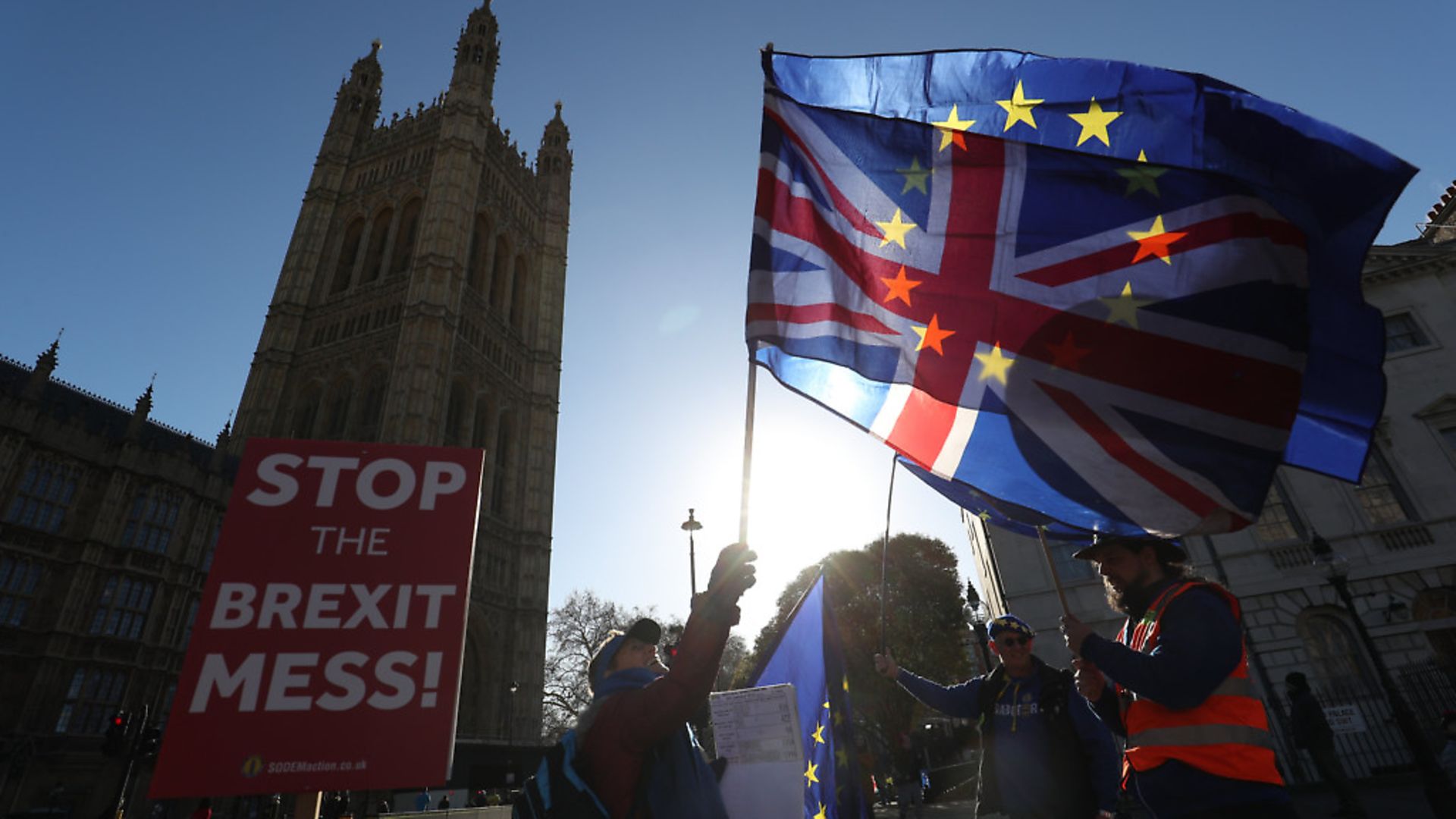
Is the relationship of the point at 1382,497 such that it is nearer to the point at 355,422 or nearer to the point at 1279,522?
the point at 1279,522

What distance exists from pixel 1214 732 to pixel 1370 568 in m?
19.1

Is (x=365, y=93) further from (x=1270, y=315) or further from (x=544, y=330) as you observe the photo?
(x=1270, y=315)

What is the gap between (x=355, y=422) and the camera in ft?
114

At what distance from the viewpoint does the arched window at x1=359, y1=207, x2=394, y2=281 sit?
4190 centimetres

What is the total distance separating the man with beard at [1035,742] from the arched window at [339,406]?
125 feet

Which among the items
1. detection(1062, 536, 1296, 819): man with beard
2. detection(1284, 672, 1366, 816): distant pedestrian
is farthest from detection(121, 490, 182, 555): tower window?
detection(1284, 672, 1366, 816): distant pedestrian

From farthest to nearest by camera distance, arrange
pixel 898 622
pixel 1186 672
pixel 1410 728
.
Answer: pixel 898 622, pixel 1410 728, pixel 1186 672

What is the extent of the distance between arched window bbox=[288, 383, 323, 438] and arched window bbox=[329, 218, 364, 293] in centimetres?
737

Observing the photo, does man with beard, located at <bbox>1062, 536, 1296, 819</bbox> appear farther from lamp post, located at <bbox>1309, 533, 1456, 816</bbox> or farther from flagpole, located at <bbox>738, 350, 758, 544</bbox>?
lamp post, located at <bbox>1309, 533, 1456, 816</bbox>

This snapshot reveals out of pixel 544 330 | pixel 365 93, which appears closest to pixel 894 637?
pixel 544 330

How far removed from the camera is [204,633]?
2984mm

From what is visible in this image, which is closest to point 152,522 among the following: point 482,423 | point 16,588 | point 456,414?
point 16,588

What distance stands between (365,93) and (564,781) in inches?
2410

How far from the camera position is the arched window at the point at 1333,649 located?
14.8 metres
